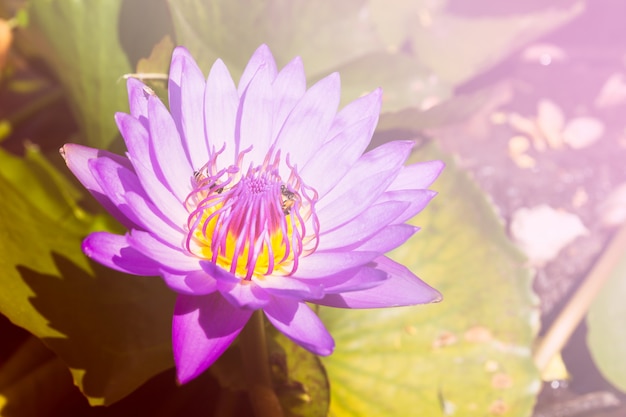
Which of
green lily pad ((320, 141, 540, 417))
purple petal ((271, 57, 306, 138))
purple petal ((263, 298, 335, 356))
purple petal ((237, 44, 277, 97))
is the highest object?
purple petal ((237, 44, 277, 97))

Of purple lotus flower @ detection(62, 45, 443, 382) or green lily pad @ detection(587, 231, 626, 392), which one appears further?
green lily pad @ detection(587, 231, 626, 392)

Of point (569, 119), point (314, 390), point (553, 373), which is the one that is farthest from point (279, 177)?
point (569, 119)

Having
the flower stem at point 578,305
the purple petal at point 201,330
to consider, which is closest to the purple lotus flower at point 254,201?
the purple petal at point 201,330

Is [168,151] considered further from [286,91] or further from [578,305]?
[578,305]

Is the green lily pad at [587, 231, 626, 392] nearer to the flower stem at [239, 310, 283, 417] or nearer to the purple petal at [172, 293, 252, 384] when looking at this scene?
the flower stem at [239, 310, 283, 417]

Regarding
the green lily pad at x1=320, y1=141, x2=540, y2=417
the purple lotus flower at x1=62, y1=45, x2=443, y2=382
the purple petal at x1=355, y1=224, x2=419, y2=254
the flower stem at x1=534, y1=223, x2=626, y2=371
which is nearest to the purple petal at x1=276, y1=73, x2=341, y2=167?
the purple lotus flower at x1=62, y1=45, x2=443, y2=382

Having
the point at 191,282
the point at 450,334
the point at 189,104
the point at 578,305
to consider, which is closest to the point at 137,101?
the point at 189,104

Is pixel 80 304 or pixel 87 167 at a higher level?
pixel 87 167
